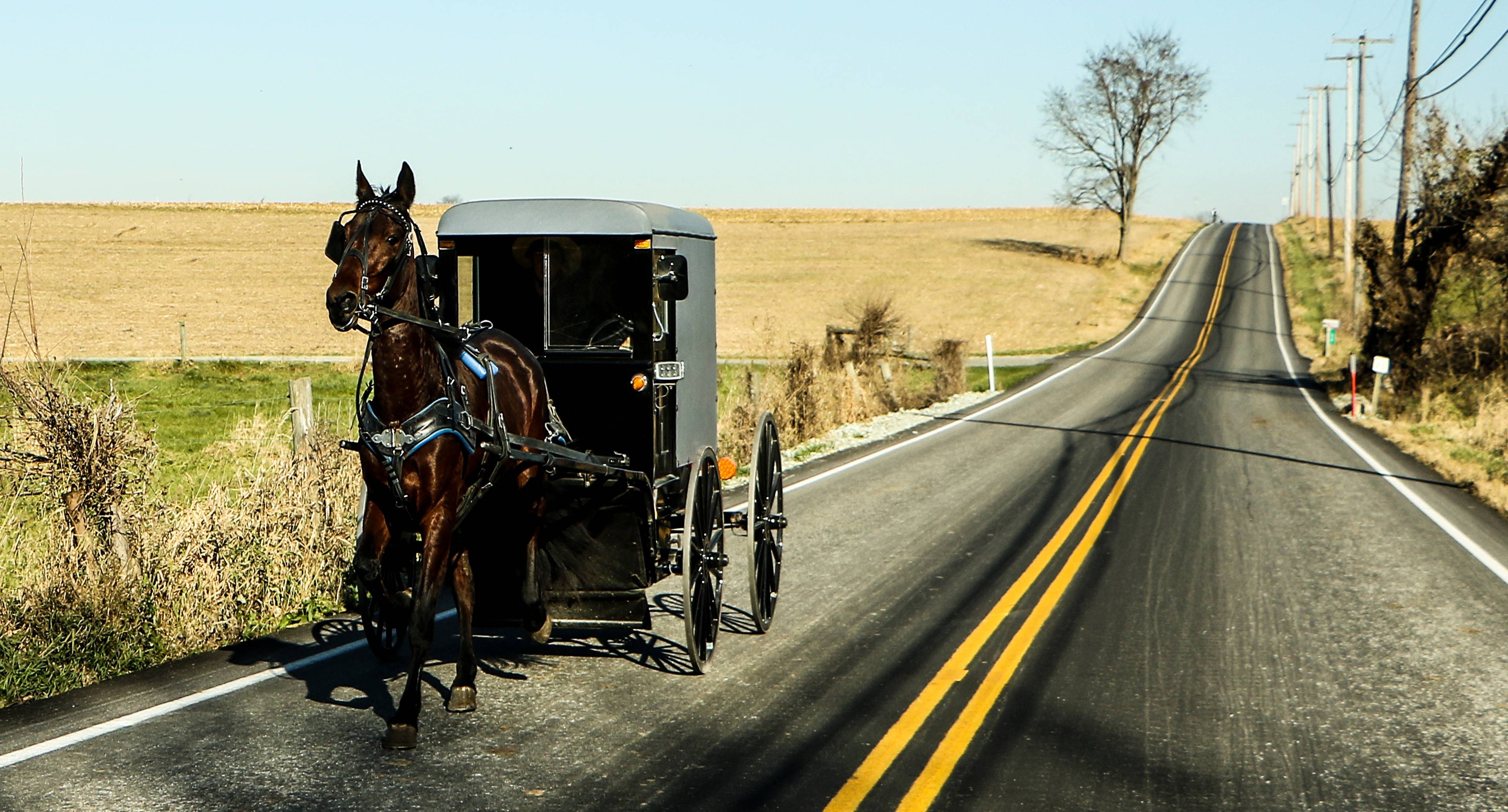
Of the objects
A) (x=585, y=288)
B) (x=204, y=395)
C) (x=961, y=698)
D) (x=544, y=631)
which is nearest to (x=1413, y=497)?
(x=961, y=698)

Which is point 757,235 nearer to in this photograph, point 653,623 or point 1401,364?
point 1401,364

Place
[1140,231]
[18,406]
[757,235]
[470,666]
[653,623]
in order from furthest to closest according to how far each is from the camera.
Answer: [1140,231] < [757,235] < [653,623] < [18,406] < [470,666]

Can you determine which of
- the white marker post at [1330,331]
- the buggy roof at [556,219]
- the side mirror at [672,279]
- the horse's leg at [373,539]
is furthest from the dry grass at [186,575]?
the white marker post at [1330,331]

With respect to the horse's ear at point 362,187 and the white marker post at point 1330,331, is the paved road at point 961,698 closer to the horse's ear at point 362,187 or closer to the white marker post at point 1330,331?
the horse's ear at point 362,187

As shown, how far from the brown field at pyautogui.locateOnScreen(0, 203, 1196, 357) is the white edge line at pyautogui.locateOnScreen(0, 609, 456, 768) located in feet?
48.5

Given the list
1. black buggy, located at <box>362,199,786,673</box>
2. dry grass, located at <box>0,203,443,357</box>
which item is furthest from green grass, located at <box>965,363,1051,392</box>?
black buggy, located at <box>362,199,786,673</box>

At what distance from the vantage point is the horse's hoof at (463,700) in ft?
20.5

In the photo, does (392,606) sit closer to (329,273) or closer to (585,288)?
(585,288)

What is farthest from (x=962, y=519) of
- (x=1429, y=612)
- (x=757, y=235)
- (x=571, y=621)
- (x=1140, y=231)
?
(x=1140, y=231)

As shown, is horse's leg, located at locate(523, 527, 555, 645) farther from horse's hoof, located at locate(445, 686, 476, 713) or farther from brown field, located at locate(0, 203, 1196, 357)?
brown field, located at locate(0, 203, 1196, 357)

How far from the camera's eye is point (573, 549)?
6.95m

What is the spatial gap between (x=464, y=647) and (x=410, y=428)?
1303 mm

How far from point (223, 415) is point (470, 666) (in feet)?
62.8

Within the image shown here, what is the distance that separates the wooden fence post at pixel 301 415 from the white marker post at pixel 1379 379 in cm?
1981
